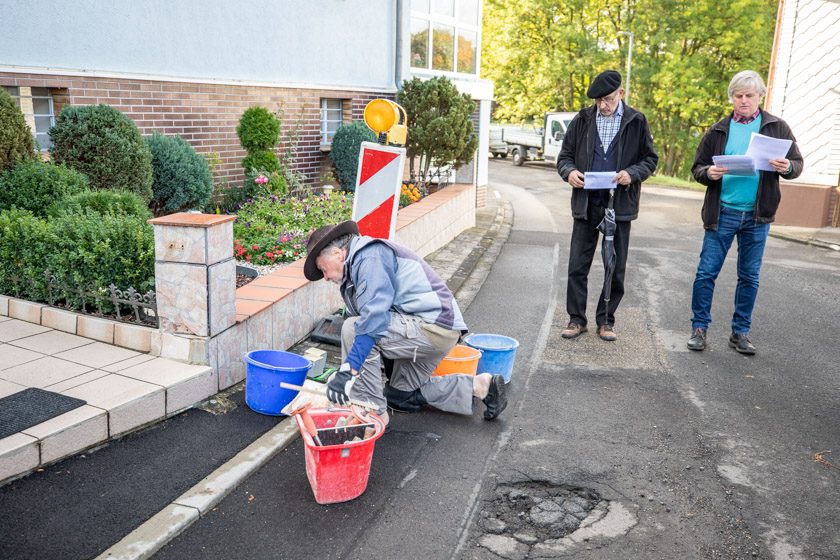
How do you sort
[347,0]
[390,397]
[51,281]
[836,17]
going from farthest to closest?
[836,17] → [347,0] → [51,281] → [390,397]

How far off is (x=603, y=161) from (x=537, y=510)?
3.62 meters

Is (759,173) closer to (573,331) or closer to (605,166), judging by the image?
(605,166)

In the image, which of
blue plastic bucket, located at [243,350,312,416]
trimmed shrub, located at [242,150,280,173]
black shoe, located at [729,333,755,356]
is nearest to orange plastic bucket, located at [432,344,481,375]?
blue plastic bucket, located at [243,350,312,416]

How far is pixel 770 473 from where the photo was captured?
14.3 ft

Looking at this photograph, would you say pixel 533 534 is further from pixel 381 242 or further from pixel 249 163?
pixel 249 163

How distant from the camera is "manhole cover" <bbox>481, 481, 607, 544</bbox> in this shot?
370 centimetres

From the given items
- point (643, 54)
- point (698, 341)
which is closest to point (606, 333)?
point (698, 341)

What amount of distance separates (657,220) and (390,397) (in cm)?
1282

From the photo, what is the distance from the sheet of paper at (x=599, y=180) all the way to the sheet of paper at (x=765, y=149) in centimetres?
110

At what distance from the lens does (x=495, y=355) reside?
18.1ft

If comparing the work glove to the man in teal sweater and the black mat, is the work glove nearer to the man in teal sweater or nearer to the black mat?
the black mat

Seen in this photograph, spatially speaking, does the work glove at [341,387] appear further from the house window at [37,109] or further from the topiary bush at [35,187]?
the house window at [37,109]

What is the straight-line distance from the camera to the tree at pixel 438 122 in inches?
471

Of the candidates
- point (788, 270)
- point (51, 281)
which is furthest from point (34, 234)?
point (788, 270)
